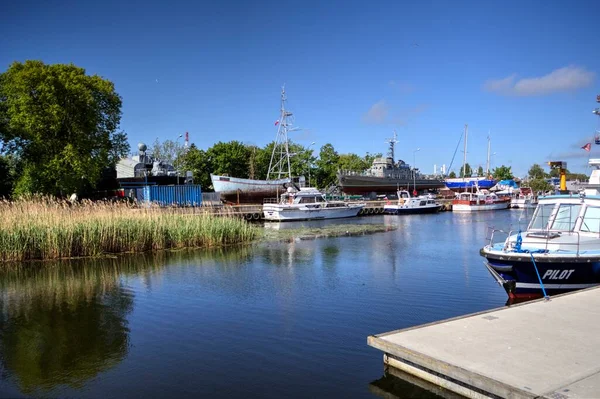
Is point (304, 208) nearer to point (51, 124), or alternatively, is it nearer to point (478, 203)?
point (51, 124)

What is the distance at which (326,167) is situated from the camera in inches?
3415

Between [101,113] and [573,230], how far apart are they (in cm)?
3826

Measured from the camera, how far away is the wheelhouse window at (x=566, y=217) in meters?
14.1

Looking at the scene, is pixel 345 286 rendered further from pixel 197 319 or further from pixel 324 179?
pixel 324 179

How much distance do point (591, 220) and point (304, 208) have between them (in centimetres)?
3558

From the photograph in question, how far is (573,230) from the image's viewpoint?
13859 millimetres

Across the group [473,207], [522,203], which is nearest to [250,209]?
[473,207]

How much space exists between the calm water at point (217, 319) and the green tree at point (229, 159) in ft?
178

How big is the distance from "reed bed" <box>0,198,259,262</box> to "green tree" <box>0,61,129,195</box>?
12.8 metres

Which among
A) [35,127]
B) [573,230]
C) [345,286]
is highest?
[35,127]

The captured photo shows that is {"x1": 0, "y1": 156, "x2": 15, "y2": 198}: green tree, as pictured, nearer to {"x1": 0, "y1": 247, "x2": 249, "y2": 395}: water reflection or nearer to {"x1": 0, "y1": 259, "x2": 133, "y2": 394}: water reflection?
{"x1": 0, "y1": 247, "x2": 249, "y2": 395}: water reflection

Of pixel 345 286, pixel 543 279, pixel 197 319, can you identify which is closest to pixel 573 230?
pixel 543 279

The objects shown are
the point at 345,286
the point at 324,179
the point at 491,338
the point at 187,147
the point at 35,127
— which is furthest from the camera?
the point at 324,179

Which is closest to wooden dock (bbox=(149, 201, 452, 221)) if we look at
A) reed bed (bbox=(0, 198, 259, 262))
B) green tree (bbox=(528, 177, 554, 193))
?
reed bed (bbox=(0, 198, 259, 262))
